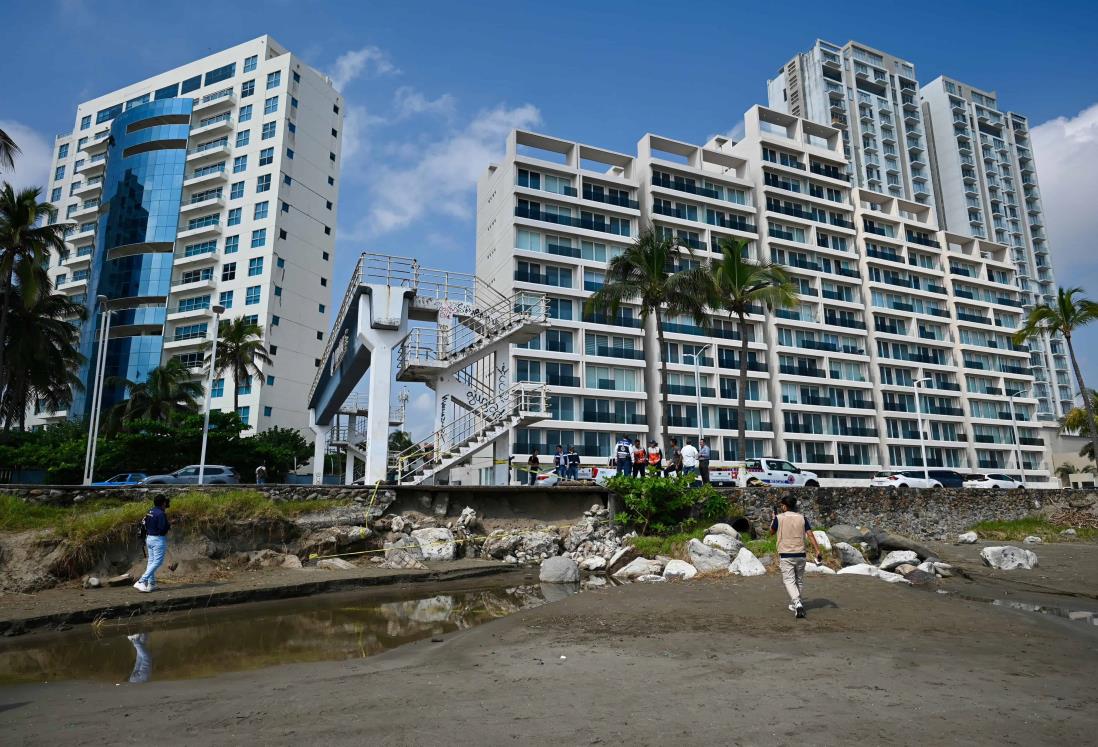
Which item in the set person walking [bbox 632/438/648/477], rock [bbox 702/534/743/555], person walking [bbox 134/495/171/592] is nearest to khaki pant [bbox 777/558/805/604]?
rock [bbox 702/534/743/555]

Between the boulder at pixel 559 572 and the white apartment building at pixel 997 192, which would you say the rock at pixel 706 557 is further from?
the white apartment building at pixel 997 192

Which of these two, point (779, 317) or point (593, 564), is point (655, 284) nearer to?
point (593, 564)

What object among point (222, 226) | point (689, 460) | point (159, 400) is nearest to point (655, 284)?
point (689, 460)

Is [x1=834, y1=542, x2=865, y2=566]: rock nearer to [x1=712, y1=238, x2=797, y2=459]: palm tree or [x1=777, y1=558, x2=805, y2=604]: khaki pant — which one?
[x1=777, y1=558, x2=805, y2=604]: khaki pant

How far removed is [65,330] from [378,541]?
113 feet

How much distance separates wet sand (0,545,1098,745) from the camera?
16.1ft

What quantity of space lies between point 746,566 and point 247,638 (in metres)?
10.7

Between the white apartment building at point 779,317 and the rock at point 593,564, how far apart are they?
27.4 meters

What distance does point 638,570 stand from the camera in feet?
53.3

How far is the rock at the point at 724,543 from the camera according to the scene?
56.0 feet

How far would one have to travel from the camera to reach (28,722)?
5617 mm

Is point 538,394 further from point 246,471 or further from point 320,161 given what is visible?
point 320,161

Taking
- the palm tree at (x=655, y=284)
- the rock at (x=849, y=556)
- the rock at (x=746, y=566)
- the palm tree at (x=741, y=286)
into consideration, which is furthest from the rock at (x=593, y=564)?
the palm tree at (x=741, y=286)

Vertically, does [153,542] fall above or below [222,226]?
below
